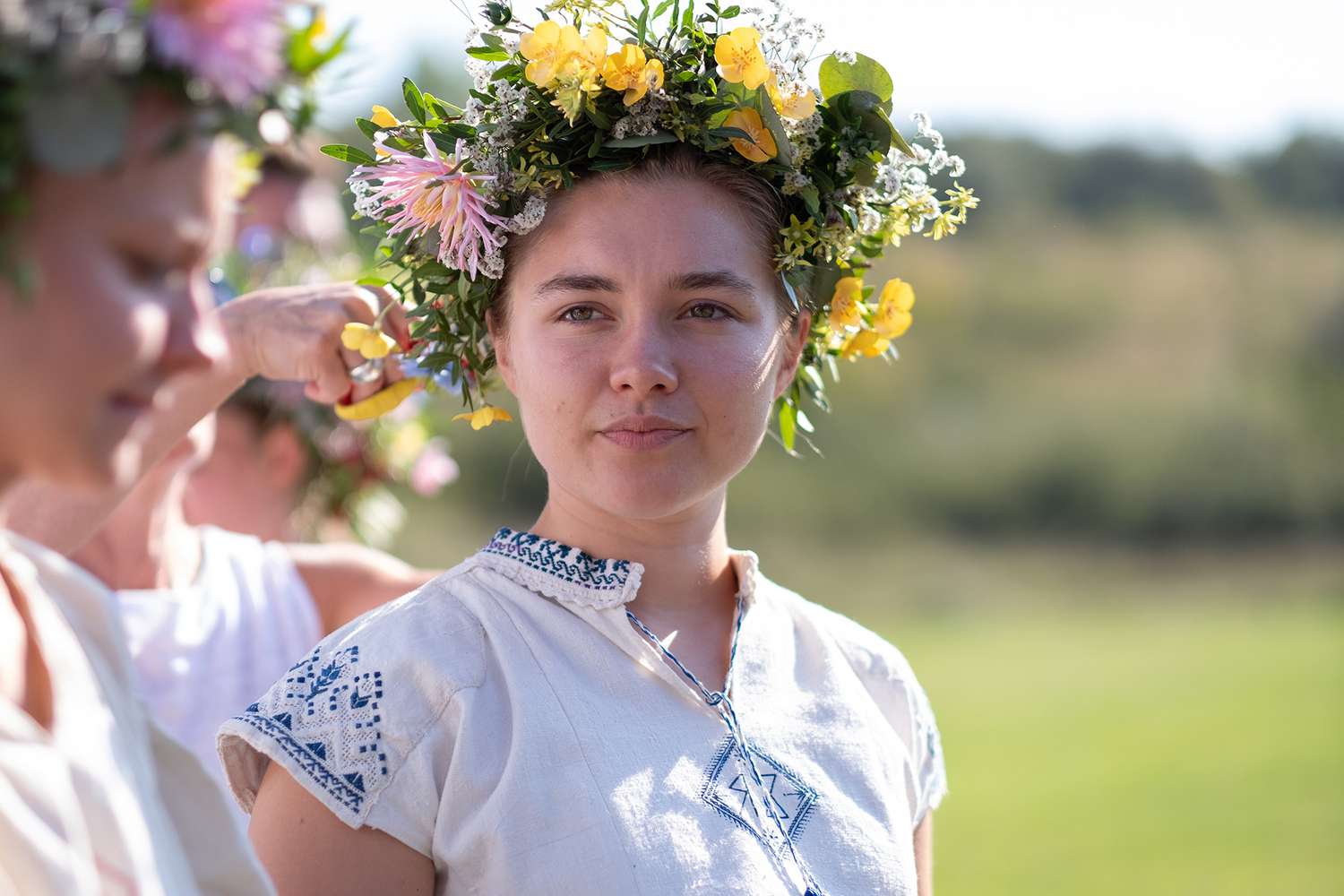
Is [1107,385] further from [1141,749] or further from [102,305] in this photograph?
[102,305]

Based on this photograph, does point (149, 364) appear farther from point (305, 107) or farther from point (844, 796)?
point (844, 796)

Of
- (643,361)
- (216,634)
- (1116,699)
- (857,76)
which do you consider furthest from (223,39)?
(1116,699)

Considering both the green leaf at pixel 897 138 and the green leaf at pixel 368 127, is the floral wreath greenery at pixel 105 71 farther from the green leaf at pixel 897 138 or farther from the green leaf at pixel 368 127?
the green leaf at pixel 897 138

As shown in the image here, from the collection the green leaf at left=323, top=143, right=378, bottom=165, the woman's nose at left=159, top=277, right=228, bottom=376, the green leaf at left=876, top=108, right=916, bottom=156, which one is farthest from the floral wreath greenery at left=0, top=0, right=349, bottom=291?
the green leaf at left=876, top=108, right=916, bottom=156

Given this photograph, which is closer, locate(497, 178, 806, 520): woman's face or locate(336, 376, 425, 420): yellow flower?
locate(497, 178, 806, 520): woman's face

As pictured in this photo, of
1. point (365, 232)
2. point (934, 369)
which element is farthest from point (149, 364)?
point (934, 369)

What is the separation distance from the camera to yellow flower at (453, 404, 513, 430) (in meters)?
2.54

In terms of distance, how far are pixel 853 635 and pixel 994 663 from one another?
16.6 meters

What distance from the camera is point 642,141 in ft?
7.52

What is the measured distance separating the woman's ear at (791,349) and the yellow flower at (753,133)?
0.30 m

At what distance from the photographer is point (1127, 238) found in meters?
29.4

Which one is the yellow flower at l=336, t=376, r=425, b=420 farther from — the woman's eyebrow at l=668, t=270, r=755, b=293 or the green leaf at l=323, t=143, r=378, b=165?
the woman's eyebrow at l=668, t=270, r=755, b=293

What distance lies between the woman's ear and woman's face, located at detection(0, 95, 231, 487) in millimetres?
1367

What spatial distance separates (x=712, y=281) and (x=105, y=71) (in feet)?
4.09
